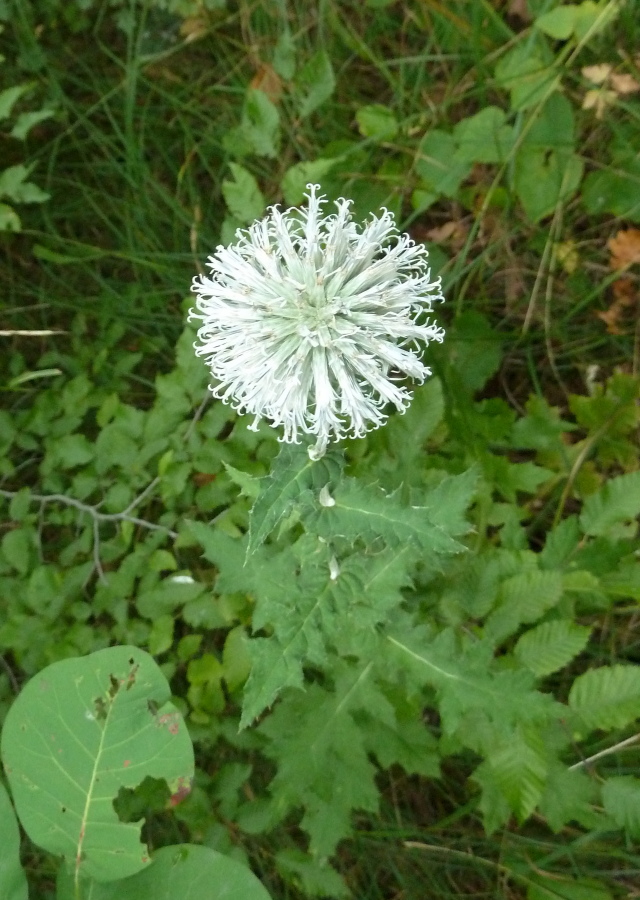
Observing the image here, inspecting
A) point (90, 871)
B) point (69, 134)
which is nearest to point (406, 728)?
point (90, 871)

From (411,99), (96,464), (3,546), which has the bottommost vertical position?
(3,546)

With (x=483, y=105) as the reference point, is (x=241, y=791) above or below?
below

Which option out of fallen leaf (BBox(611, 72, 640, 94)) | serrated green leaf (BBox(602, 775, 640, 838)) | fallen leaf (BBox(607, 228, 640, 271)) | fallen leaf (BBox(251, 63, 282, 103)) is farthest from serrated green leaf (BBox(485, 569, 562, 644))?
fallen leaf (BBox(251, 63, 282, 103))

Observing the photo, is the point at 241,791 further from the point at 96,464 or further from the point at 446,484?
the point at 446,484

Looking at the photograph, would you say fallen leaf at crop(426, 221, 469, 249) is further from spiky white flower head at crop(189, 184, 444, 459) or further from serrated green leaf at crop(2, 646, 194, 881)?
serrated green leaf at crop(2, 646, 194, 881)

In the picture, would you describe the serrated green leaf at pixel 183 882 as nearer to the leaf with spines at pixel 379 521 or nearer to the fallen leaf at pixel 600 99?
the leaf with spines at pixel 379 521

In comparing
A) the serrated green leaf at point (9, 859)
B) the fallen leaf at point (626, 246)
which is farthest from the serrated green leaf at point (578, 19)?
the serrated green leaf at point (9, 859)

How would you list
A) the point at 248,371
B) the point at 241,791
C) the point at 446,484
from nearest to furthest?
the point at 248,371, the point at 446,484, the point at 241,791
